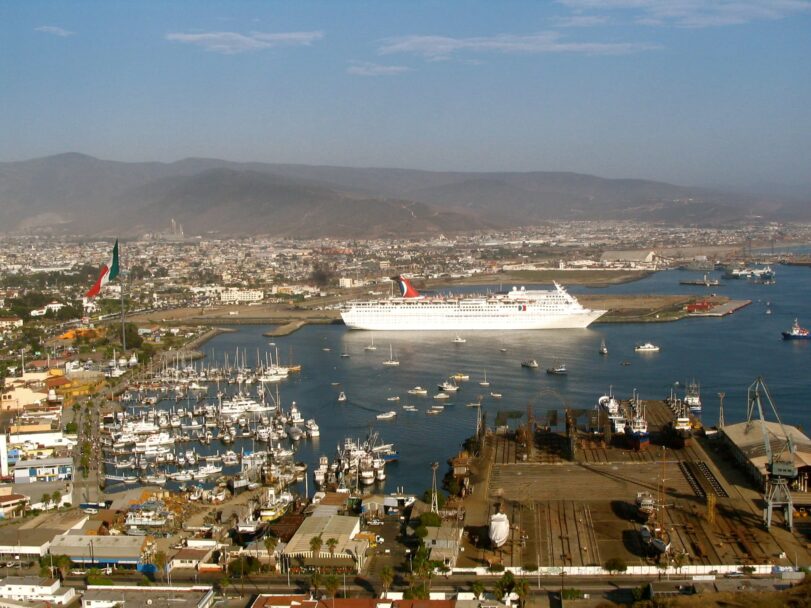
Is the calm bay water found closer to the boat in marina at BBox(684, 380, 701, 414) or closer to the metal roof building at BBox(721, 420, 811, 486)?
the boat in marina at BBox(684, 380, 701, 414)

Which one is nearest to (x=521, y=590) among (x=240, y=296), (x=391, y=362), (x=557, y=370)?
(x=557, y=370)

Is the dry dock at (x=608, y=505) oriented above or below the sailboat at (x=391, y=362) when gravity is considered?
above

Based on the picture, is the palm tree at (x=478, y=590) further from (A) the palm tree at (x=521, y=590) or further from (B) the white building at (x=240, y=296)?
(B) the white building at (x=240, y=296)

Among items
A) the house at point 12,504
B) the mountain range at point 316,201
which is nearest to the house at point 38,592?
the house at point 12,504

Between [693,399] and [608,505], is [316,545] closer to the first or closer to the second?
[608,505]

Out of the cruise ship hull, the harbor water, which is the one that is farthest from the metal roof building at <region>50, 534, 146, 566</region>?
the cruise ship hull

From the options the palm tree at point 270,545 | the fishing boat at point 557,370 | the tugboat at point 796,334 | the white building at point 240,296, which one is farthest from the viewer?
the white building at point 240,296

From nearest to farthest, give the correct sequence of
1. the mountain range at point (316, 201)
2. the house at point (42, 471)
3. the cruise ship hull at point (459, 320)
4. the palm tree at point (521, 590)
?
the palm tree at point (521, 590) < the house at point (42, 471) < the cruise ship hull at point (459, 320) < the mountain range at point (316, 201)
